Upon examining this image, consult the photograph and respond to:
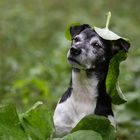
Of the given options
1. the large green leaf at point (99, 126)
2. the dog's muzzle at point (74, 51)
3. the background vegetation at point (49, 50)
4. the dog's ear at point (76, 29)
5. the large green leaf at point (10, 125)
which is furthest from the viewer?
the background vegetation at point (49, 50)

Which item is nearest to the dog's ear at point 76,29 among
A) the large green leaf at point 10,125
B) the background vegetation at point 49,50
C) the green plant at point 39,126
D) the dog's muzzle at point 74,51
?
the dog's muzzle at point 74,51

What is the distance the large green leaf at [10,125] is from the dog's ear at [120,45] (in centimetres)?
86

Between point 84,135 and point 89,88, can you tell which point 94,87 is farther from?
point 84,135

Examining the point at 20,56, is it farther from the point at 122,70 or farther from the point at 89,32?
the point at 89,32

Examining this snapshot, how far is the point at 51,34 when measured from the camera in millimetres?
12117

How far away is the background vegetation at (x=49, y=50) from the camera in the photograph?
690cm

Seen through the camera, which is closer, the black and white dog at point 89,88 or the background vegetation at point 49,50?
the black and white dog at point 89,88

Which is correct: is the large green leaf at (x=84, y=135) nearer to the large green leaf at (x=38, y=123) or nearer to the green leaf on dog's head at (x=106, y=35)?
the large green leaf at (x=38, y=123)

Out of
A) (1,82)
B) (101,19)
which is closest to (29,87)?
(1,82)

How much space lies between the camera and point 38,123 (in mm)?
4590

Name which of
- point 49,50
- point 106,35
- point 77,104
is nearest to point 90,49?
point 106,35

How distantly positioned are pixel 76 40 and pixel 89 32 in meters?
0.11

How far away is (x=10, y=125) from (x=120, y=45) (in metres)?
0.97

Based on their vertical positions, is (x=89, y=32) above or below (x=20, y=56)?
above
